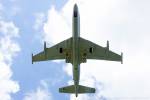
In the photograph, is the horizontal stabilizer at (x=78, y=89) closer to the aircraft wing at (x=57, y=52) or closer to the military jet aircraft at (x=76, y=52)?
the military jet aircraft at (x=76, y=52)

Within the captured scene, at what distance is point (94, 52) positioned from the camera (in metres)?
120

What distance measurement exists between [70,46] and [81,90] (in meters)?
13.0

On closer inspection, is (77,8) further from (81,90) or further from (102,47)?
(81,90)

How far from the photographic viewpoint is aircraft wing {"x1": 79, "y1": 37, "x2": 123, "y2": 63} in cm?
11749

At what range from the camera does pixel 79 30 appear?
115 meters

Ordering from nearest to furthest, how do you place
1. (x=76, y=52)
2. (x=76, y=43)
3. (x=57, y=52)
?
(x=76, y=43), (x=76, y=52), (x=57, y=52)

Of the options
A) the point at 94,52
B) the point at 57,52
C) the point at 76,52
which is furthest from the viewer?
the point at 57,52

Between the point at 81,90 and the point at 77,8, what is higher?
the point at 77,8

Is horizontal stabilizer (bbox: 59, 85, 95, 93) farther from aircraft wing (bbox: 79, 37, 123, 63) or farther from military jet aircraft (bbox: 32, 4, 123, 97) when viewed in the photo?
aircraft wing (bbox: 79, 37, 123, 63)

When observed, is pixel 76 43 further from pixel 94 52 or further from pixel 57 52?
pixel 57 52

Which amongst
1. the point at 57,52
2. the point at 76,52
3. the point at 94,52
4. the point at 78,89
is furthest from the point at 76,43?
the point at 78,89

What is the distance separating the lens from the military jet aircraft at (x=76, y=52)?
115000mm

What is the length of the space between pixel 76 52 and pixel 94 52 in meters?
4.80

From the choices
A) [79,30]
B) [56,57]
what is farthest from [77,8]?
[56,57]
